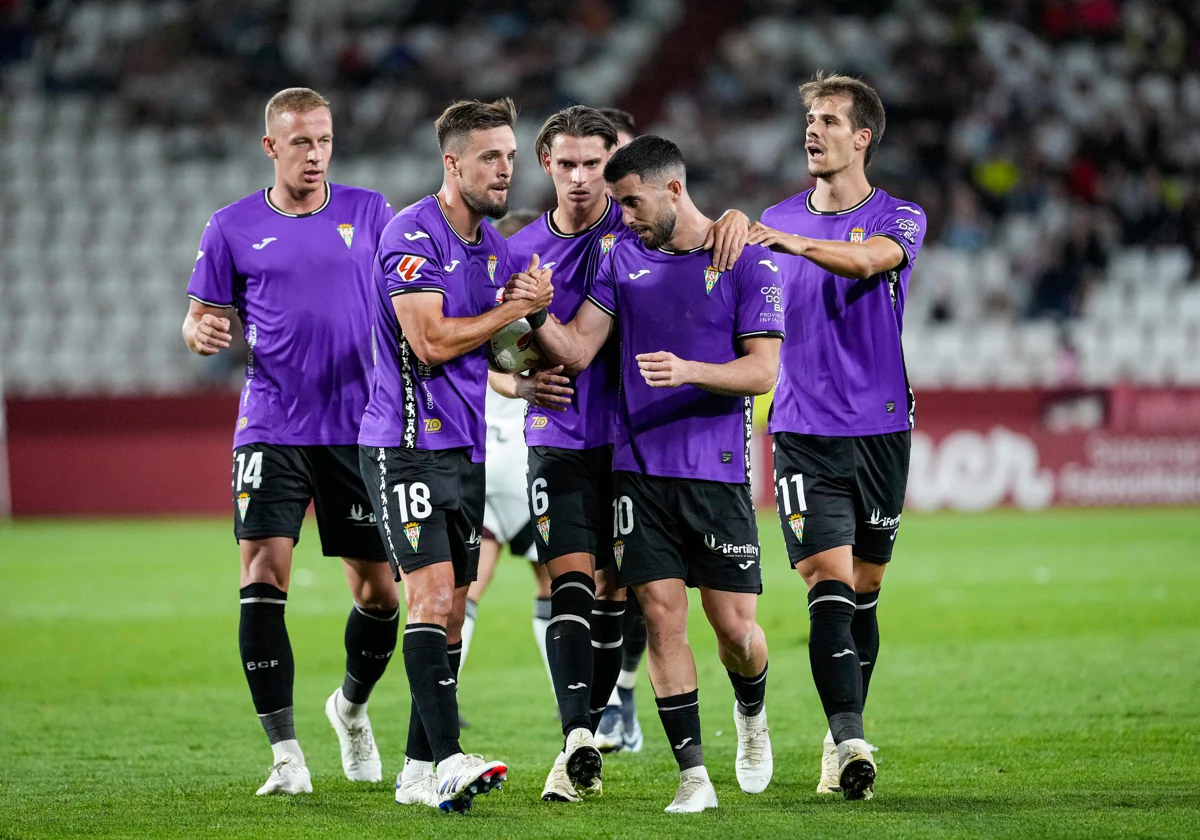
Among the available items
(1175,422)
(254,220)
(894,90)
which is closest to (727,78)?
(894,90)

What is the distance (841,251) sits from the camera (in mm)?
5746

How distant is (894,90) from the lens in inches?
918

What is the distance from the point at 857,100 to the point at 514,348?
5.64 feet

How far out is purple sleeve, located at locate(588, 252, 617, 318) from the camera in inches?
228

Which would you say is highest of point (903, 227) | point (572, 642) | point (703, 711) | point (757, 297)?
point (903, 227)

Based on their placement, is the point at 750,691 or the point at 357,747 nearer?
the point at 750,691

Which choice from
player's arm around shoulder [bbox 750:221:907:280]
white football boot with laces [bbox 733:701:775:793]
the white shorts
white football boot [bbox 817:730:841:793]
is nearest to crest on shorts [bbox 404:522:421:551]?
white football boot with laces [bbox 733:701:775:793]

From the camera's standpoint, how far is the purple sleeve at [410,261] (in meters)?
5.54

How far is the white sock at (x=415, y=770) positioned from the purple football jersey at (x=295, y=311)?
4.47 ft

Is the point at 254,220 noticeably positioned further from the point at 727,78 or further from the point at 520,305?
the point at 727,78

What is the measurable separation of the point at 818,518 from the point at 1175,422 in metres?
14.4

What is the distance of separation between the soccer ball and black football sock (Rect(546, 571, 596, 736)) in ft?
2.68

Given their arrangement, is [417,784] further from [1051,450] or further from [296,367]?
[1051,450]

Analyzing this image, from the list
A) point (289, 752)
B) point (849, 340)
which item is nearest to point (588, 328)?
point (849, 340)
